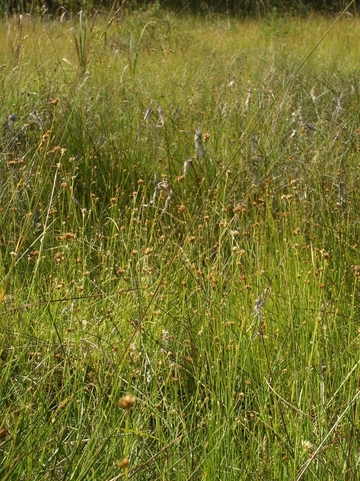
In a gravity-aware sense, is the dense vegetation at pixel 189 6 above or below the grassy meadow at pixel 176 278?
below

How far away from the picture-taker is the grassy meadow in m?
1.30

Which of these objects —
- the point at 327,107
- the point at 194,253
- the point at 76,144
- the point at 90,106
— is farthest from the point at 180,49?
the point at 194,253

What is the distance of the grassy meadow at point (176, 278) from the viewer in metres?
1.30

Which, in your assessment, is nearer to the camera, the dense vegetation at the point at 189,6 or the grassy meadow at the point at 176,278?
the grassy meadow at the point at 176,278

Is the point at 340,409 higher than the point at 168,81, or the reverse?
the point at 340,409

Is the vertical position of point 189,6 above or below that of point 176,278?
below

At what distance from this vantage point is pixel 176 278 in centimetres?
200

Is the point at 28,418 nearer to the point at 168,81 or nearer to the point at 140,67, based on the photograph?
the point at 168,81

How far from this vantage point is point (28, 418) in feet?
4.15

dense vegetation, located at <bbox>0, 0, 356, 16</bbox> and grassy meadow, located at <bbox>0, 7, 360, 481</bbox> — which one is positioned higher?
grassy meadow, located at <bbox>0, 7, 360, 481</bbox>

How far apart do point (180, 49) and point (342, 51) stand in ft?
4.42

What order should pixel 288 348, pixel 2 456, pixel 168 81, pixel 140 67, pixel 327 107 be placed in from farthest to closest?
pixel 140 67
pixel 168 81
pixel 327 107
pixel 288 348
pixel 2 456

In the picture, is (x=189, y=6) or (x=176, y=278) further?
(x=189, y=6)

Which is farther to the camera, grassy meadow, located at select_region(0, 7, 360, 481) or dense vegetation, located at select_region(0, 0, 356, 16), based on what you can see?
dense vegetation, located at select_region(0, 0, 356, 16)
